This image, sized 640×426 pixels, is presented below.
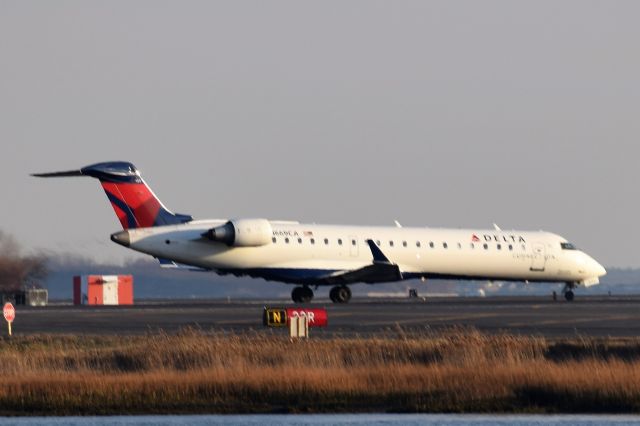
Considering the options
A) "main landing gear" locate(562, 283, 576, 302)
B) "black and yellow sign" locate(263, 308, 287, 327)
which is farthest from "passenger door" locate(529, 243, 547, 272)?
"black and yellow sign" locate(263, 308, 287, 327)

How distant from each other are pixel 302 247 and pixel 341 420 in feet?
104

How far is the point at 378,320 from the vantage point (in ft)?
144

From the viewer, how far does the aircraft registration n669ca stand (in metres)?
54.6

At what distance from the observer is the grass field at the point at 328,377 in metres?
26.0

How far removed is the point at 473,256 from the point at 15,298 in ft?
79.8

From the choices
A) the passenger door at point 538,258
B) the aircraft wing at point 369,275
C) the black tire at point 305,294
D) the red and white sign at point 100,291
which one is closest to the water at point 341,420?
the aircraft wing at point 369,275

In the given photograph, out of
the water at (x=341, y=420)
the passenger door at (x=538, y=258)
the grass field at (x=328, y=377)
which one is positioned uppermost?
the passenger door at (x=538, y=258)

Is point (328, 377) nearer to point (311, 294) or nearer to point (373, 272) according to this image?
point (373, 272)

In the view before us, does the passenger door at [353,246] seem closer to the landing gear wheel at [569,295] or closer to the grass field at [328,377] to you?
the landing gear wheel at [569,295]

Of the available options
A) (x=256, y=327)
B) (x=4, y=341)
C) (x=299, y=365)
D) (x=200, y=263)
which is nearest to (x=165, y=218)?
(x=200, y=263)

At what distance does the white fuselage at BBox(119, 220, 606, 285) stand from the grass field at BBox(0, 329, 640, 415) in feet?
72.8

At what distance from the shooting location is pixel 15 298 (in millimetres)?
68812

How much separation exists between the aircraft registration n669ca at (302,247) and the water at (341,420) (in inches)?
1161

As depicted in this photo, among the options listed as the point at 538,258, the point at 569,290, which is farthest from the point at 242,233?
the point at 569,290
